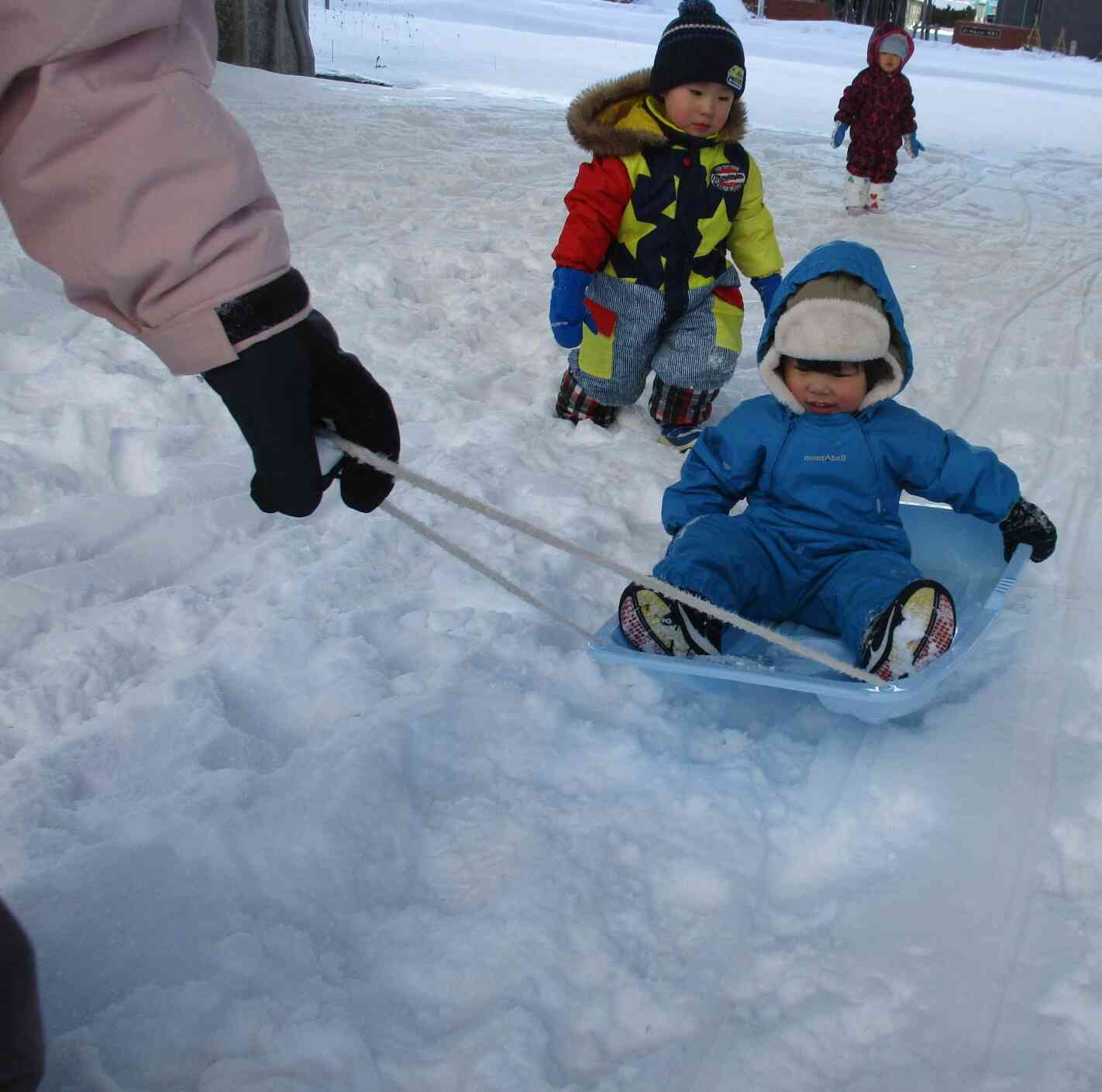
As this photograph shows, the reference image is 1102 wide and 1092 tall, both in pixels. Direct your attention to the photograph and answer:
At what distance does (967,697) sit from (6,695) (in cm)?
157

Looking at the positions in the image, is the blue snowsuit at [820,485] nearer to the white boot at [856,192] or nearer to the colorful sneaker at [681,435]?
the colorful sneaker at [681,435]

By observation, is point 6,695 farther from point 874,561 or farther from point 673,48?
point 673,48

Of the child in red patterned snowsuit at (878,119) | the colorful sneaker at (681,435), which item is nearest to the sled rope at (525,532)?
the colorful sneaker at (681,435)

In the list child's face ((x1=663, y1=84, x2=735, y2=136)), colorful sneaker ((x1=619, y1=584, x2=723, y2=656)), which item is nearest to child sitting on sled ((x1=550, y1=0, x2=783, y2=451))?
child's face ((x1=663, y1=84, x2=735, y2=136))

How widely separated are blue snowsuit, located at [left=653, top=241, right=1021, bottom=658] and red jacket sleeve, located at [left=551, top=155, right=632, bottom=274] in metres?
0.76

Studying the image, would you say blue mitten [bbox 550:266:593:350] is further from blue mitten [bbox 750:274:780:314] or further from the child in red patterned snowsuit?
the child in red patterned snowsuit

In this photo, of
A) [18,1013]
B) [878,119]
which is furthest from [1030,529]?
[878,119]

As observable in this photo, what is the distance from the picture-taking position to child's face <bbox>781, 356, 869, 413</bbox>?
80.5 inches

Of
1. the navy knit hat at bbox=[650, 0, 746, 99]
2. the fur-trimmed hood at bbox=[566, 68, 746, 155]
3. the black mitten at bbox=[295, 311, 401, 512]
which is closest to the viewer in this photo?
the black mitten at bbox=[295, 311, 401, 512]

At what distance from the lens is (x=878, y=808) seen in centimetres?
158

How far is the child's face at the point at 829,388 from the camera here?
204 centimetres

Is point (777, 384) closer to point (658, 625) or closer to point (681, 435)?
point (658, 625)

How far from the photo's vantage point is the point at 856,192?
5.83 meters

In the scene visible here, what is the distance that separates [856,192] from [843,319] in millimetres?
4241
